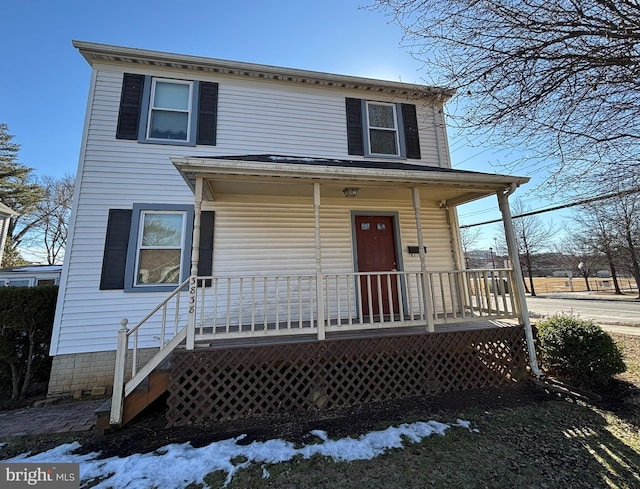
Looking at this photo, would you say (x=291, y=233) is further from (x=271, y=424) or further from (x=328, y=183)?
(x=271, y=424)

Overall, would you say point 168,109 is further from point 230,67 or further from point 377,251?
point 377,251

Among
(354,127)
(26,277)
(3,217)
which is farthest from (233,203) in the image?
(3,217)

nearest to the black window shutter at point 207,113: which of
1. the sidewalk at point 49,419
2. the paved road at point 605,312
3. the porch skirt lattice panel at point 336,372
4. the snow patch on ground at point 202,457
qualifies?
the porch skirt lattice panel at point 336,372

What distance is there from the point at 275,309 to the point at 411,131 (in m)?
5.40

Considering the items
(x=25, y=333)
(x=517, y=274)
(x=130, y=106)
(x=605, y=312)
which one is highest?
(x=130, y=106)

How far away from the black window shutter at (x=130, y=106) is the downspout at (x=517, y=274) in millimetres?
7280

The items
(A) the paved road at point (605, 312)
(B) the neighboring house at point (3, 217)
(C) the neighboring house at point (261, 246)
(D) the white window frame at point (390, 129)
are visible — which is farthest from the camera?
(A) the paved road at point (605, 312)

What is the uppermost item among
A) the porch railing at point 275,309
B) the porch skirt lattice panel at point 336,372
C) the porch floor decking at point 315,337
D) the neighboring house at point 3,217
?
the neighboring house at point 3,217

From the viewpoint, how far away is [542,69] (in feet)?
11.9

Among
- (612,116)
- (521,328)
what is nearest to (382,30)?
(612,116)

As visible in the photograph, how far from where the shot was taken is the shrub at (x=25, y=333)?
434 cm

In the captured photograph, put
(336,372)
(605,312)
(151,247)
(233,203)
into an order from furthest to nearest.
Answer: (605,312) < (233,203) < (151,247) < (336,372)

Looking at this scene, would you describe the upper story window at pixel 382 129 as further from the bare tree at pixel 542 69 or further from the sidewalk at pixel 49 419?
the sidewalk at pixel 49 419

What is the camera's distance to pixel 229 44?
6367mm
